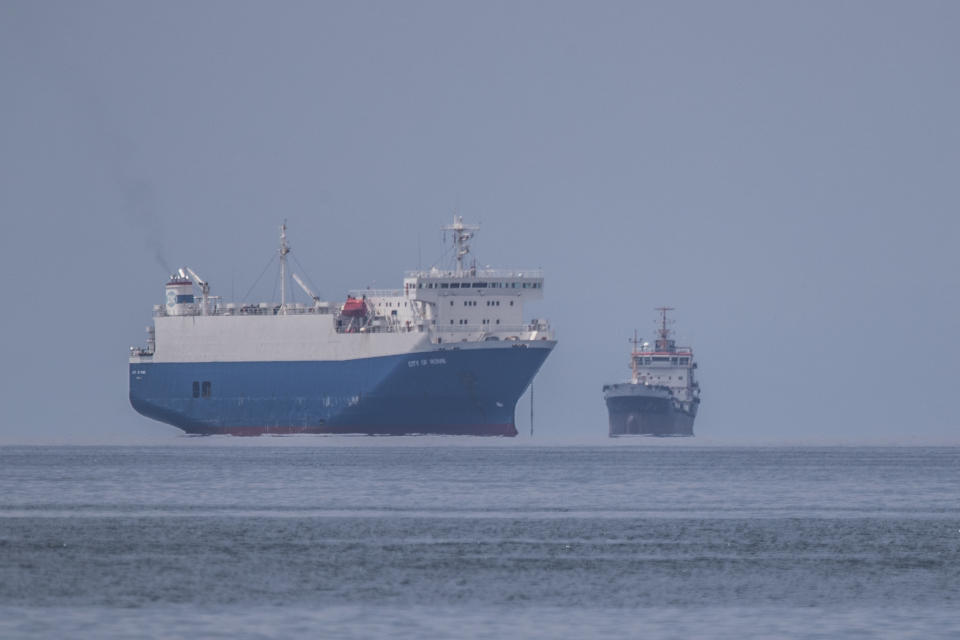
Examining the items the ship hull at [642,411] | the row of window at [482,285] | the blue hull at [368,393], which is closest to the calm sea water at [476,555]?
the blue hull at [368,393]

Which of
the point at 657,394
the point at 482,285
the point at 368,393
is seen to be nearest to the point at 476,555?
the point at 368,393

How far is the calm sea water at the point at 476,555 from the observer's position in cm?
2909

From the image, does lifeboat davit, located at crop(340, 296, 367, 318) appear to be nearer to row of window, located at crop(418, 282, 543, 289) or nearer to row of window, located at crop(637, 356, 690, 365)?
row of window, located at crop(418, 282, 543, 289)

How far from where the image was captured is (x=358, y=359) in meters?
109

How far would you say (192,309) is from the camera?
119 meters

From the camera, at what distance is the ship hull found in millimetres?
149000

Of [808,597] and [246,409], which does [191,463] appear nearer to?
[246,409]

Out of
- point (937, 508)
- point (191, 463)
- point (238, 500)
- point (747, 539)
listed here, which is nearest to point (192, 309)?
point (191, 463)

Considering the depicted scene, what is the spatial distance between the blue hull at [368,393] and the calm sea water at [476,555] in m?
32.1

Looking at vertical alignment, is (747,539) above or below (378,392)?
below

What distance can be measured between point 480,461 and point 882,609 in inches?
2202

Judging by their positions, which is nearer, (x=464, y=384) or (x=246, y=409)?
(x=464, y=384)

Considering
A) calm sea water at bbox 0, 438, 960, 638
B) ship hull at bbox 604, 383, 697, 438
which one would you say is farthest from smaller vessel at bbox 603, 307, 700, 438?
calm sea water at bbox 0, 438, 960, 638

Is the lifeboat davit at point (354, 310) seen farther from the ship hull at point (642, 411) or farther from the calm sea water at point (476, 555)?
the ship hull at point (642, 411)
